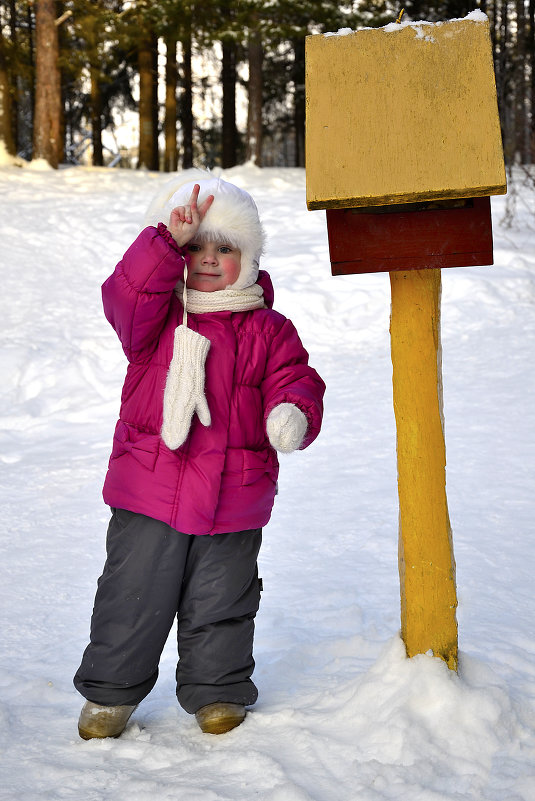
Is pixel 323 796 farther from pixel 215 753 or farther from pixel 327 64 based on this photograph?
pixel 327 64

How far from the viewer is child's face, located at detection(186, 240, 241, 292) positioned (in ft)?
7.89

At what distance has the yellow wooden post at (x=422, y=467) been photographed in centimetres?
225

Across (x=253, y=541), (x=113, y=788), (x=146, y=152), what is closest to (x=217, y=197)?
(x=253, y=541)

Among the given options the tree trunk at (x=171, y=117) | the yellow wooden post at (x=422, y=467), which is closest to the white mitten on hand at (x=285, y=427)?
the yellow wooden post at (x=422, y=467)

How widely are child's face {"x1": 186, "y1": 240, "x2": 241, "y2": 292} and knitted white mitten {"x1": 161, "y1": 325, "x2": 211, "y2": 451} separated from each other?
0.57ft

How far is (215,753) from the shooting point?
88.0 inches

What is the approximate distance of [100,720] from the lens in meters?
2.33

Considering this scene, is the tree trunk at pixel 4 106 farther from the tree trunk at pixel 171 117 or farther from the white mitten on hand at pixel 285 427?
the white mitten on hand at pixel 285 427

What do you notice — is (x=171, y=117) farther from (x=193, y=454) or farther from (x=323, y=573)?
(x=193, y=454)

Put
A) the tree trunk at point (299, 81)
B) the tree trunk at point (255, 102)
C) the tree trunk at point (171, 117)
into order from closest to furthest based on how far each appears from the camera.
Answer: the tree trunk at point (255, 102) < the tree trunk at point (171, 117) < the tree trunk at point (299, 81)

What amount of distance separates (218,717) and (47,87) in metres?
13.2

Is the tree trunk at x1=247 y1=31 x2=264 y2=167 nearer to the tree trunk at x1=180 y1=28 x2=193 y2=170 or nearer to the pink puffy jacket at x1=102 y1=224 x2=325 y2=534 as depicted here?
the tree trunk at x1=180 y1=28 x2=193 y2=170

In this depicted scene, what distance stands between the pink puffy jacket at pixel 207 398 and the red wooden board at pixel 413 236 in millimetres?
367

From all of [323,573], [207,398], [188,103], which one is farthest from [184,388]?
[188,103]
